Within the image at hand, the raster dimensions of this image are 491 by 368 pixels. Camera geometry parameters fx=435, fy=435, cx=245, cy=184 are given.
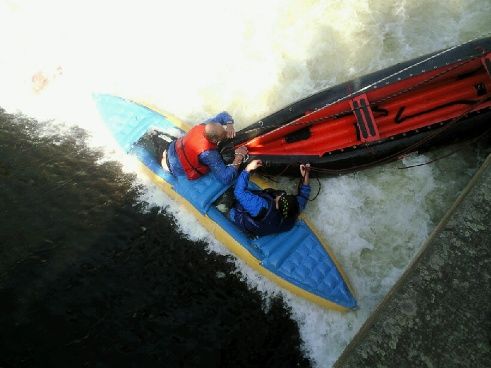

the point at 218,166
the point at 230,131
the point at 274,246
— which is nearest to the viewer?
the point at 274,246

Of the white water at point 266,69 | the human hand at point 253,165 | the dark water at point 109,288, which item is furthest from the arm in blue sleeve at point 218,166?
the dark water at point 109,288

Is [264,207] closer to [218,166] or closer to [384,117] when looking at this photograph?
[218,166]

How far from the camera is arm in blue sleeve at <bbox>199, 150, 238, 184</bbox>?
185 inches

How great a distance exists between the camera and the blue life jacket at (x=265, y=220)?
14.5ft

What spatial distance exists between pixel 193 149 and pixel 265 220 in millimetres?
1121

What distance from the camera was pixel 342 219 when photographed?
4945mm

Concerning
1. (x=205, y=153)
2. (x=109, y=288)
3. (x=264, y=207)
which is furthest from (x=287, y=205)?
(x=109, y=288)

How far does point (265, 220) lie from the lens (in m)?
4.43

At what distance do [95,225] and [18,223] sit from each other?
3.26 feet

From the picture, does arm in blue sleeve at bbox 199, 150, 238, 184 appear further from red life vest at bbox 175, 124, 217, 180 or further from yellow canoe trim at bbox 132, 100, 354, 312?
yellow canoe trim at bbox 132, 100, 354, 312

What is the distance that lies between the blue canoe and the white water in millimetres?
225

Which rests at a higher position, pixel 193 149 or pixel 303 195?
pixel 193 149

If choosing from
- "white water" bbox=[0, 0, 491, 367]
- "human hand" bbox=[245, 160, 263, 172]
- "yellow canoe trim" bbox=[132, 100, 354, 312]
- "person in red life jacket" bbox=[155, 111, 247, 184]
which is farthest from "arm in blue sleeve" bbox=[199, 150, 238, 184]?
"white water" bbox=[0, 0, 491, 367]

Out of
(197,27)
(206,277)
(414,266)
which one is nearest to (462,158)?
(414,266)
